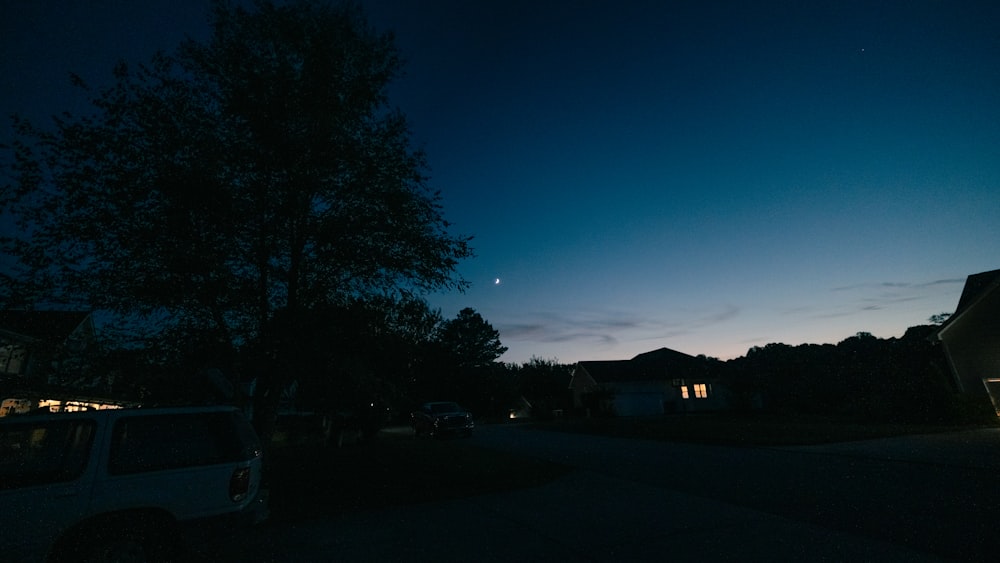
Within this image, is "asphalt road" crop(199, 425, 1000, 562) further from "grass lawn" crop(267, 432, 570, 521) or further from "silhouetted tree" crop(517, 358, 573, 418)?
"silhouetted tree" crop(517, 358, 573, 418)

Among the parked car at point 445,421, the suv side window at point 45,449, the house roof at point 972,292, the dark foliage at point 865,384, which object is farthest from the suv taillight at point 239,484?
the house roof at point 972,292

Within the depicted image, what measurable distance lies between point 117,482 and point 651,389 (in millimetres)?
37403

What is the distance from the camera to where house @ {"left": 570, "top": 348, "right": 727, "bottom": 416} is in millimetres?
35312

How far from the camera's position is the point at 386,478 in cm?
997

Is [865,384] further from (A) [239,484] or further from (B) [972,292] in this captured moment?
(A) [239,484]

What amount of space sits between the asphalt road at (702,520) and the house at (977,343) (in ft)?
43.1

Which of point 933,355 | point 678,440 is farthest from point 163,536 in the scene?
point 933,355

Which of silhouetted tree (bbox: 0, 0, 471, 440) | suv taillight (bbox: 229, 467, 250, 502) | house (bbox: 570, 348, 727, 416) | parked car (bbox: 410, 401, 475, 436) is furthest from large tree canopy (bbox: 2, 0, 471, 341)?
house (bbox: 570, 348, 727, 416)

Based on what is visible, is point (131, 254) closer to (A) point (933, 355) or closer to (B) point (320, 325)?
(B) point (320, 325)

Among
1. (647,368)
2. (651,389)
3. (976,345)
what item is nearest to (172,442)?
(976,345)

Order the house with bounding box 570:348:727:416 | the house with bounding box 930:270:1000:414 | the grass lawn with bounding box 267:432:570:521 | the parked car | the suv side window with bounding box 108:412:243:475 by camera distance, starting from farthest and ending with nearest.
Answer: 1. the house with bounding box 570:348:727:416
2. the parked car
3. the house with bounding box 930:270:1000:414
4. the grass lawn with bounding box 267:432:570:521
5. the suv side window with bounding box 108:412:243:475

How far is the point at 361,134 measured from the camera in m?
9.93

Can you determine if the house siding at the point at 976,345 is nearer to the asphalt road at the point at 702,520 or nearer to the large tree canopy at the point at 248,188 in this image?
the asphalt road at the point at 702,520

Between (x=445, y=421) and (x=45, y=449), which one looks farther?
(x=445, y=421)
